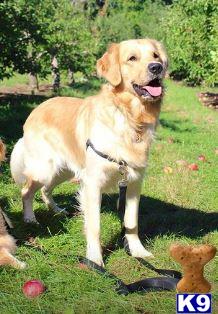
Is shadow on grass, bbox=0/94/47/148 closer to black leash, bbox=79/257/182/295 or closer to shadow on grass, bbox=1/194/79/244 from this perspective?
shadow on grass, bbox=1/194/79/244

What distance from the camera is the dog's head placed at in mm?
4238

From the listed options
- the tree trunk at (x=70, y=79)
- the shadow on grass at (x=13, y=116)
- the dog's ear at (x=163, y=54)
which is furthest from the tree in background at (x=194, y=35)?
the dog's ear at (x=163, y=54)

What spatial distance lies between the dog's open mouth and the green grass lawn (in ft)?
5.06

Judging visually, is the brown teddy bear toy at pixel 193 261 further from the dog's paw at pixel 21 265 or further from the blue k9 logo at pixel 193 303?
the dog's paw at pixel 21 265

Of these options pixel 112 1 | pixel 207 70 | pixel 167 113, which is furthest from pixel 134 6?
pixel 167 113

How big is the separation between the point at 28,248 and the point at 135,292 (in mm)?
1191

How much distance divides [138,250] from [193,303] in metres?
1.50

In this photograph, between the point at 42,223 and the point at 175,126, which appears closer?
the point at 42,223

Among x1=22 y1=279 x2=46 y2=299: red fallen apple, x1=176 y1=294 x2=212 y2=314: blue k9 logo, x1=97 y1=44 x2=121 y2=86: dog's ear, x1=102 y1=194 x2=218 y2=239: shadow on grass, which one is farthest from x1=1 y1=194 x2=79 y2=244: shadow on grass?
x1=176 y1=294 x2=212 y2=314: blue k9 logo

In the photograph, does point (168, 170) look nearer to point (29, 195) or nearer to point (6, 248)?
point (29, 195)

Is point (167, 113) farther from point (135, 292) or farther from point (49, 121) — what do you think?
point (135, 292)

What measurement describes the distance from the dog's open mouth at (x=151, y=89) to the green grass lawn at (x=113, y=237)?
1.54 metres

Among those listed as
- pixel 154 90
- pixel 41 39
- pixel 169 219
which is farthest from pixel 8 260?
pixel 41 39

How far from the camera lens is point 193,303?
314cm
